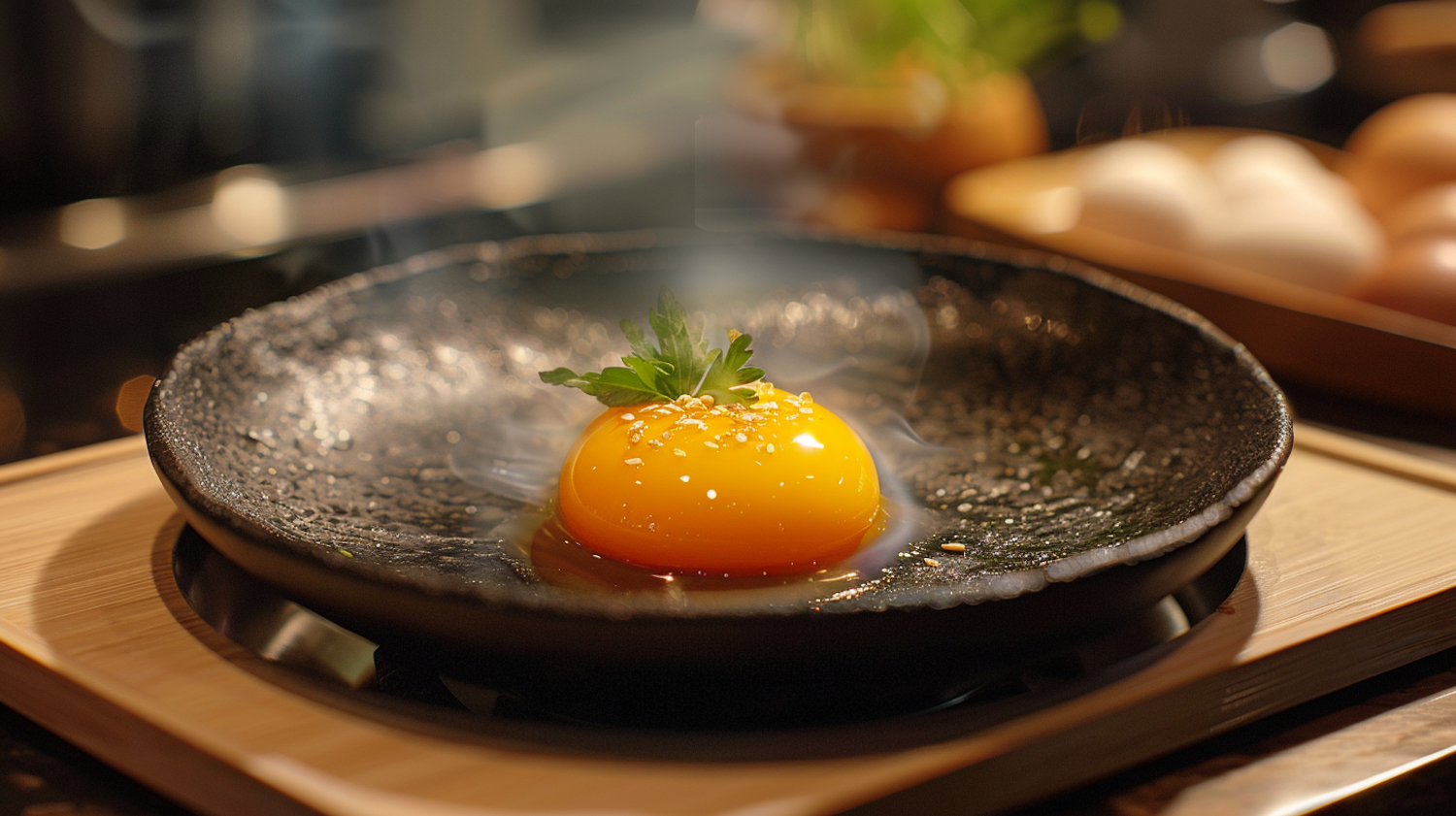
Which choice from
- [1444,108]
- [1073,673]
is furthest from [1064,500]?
[1444,108]

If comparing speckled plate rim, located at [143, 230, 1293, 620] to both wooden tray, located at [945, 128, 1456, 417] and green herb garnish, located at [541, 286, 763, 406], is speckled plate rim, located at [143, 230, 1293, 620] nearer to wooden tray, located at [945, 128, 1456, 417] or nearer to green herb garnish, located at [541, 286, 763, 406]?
green herb garnish, located at [541, 286, 763, 406]

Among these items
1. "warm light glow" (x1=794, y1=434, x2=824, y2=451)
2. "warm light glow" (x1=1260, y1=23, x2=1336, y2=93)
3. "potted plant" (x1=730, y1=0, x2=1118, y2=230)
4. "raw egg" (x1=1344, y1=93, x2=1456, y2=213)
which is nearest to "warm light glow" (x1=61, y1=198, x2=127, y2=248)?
"potted plant" (x1=730, y1=0, x2=1118, y2=230)

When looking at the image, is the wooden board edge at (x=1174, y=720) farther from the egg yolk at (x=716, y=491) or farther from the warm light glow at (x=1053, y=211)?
the warm light glow at (x=1053, y=211)

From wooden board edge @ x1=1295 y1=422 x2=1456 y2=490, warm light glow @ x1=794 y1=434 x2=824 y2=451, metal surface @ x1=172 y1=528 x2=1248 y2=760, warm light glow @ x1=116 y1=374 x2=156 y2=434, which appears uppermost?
warm light glow @ x1=794 y1=434 x2=824 y2=451

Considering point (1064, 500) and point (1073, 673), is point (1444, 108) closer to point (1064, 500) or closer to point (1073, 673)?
point (1064, 500)

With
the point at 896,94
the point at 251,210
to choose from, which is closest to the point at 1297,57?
the point at 896,94

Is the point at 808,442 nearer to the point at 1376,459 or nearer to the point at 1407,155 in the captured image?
the point at 1376,459

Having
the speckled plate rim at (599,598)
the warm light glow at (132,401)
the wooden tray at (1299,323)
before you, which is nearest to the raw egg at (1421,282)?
the wooden tray at (1299,323)
